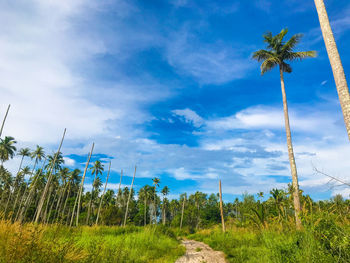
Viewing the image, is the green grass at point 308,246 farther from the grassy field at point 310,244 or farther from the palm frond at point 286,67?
the palm frond at point 286,67

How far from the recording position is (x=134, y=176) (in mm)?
39812

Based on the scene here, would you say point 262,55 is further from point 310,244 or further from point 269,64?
point 310,244

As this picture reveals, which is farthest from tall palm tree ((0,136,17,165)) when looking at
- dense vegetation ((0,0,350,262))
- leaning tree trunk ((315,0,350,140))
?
leaning tree trunk ((315,0,350,140))

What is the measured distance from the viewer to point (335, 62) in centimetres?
466

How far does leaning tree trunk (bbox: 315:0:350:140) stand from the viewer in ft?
13.5

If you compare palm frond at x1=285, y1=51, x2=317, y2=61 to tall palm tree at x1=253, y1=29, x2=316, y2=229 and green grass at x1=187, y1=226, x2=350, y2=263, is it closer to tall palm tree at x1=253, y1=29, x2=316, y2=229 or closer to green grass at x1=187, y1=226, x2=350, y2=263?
tall palm tree at x1=253, y1=29, x2=316, y2=229

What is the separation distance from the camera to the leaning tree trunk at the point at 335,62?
4112mm

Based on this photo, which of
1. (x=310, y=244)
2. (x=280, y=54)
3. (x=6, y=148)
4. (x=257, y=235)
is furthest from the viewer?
(x=6, y=148)

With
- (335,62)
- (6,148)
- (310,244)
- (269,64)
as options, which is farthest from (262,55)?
(6,148)

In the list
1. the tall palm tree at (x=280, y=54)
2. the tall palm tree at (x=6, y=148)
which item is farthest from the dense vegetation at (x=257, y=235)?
the tall palm tree at (x=6, y=148)

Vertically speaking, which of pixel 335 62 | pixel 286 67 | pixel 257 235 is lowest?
pixel 257 235

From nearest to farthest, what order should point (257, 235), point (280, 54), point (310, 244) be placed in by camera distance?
point (310, 244), point (257, 235), point (280, 54)

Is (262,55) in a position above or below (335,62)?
above

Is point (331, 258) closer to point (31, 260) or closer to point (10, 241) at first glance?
point (31, 260)
